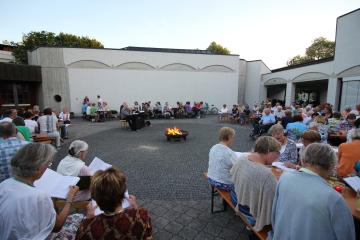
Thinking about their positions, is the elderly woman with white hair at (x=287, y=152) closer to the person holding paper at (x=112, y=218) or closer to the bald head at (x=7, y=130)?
the person holding paper at (x=112, y=218)

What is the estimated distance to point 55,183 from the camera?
246cm

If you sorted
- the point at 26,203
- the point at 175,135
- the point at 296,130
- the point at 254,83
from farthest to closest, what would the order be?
the point at 254,83
the point at 175,135
the point at 296,130
the point at 26,203

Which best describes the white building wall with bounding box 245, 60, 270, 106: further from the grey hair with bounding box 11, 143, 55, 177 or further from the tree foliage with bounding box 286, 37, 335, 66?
the tree foliage with bounding box 286, 37, 335, 66

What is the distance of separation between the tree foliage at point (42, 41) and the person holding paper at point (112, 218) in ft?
103

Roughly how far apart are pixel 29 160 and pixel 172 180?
3.34m

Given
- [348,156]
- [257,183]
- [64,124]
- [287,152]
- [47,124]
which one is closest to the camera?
[257,183]

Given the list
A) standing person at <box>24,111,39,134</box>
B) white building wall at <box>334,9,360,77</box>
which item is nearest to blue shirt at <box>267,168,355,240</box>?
standing person at <box>24,111,39,134</box>

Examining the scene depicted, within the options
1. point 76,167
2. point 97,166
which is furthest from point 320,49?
point 76,167

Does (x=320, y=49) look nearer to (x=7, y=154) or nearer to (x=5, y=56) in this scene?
(x=7, y=154)

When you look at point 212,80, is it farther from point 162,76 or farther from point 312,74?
point 312,74

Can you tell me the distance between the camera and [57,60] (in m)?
16.1

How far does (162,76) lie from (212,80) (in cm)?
495

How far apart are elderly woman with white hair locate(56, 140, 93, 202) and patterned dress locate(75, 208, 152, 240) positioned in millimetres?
1478

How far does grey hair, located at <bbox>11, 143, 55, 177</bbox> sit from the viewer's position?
1723 mm
